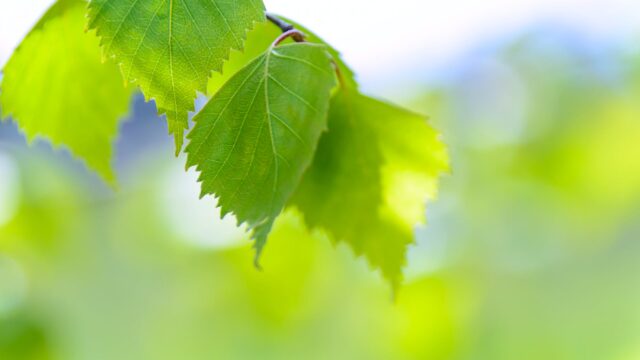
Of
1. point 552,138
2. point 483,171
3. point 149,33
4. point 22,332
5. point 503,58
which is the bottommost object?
point 22,332

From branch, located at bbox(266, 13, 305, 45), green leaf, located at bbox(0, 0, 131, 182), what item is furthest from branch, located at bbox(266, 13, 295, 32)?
green leaf, located at bbox(0, 0, 131, 182)

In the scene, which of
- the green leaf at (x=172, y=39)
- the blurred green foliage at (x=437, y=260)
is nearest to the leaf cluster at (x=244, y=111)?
the green leaf at (x=172, y=39)

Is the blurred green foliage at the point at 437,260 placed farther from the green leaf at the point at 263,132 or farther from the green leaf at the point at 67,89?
the green leaf at the point at 263,132

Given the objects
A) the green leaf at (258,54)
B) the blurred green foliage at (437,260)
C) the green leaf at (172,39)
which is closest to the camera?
the green leaf at (172,39)

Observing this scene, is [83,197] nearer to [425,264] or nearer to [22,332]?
[22,332]

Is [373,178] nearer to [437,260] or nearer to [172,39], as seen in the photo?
[172,39]

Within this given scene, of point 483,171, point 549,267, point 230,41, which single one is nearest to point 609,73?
point 483,171
